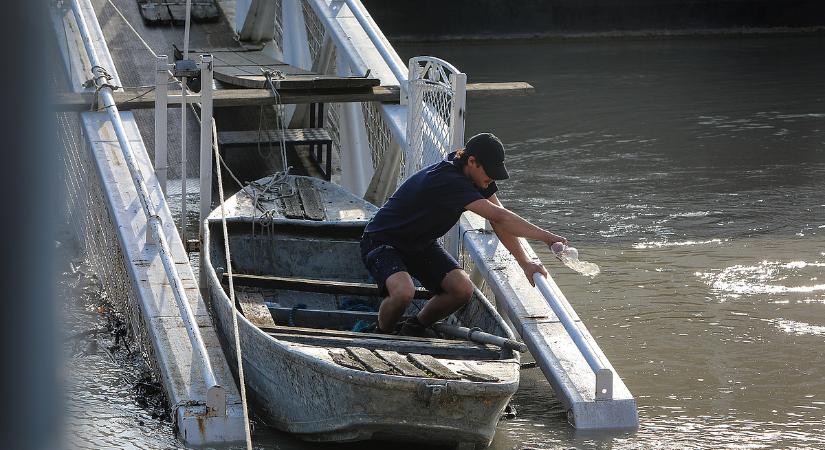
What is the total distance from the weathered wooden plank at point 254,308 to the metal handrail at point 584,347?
163 centimetres

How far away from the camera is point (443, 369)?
5457mm

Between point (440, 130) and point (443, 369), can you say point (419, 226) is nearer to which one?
point (443, 369)

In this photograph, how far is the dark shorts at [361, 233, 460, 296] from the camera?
6453mm

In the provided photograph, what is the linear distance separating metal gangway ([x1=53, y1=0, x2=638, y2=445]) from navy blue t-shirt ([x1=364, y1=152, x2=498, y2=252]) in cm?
63

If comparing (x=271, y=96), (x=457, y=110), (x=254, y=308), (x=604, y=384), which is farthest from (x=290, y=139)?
(x=604, y=384)

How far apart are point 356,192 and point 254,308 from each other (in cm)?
487

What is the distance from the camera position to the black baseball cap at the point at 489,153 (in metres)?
6.11

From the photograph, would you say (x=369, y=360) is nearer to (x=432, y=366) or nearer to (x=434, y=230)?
(x=432, y=366)

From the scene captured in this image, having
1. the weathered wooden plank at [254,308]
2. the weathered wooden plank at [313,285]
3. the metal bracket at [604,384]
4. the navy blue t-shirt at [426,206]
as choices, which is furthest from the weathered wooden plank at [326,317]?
the metal bracket at [604,384]

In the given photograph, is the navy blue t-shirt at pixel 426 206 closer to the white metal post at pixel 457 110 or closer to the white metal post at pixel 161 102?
the white metal post at pixel 457 110

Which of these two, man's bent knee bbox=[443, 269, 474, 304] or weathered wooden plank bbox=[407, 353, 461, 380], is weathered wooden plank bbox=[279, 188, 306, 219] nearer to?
man's bent knee bbox=[443, 269, 474, 304]

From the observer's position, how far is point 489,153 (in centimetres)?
613

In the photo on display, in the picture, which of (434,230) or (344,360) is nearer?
(344,360)

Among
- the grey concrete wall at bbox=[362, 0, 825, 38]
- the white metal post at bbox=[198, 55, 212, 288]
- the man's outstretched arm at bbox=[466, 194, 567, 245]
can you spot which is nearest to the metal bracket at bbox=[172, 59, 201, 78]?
the white metal post at bbox=[198, 55, 212, 288]
